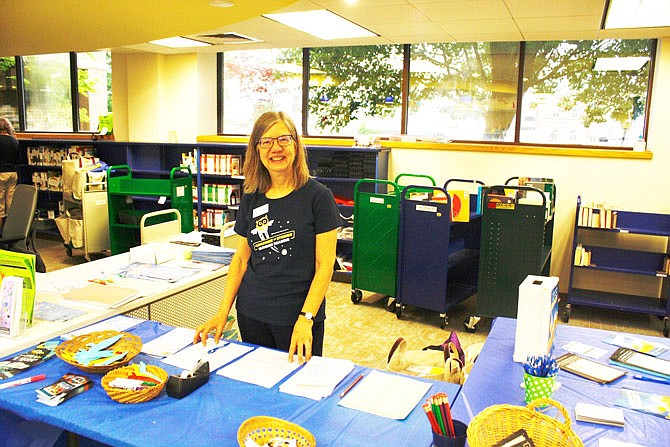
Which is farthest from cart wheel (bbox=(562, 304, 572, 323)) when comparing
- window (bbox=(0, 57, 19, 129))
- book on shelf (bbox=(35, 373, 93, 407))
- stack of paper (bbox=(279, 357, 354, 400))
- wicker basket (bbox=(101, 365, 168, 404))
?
window (bbox=(0, 57, 19, 129))

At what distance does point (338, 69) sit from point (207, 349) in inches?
208

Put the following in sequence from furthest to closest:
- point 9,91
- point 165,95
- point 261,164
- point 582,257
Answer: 1. point 9,91
2. point 165,95
3. point 582,257
4. point 261,164

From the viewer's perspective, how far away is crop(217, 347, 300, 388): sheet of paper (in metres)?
1.93

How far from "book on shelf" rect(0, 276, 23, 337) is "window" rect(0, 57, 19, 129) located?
8481mm

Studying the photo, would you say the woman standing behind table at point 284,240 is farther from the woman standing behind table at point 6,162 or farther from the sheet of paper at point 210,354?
the woman standing behind table at point 6,162

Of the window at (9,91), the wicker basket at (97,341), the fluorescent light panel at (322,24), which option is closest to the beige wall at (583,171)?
the fluorescent light panel at (322,24)

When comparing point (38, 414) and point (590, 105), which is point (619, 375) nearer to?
point (38, 414)

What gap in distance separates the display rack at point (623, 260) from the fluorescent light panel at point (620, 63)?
153cm

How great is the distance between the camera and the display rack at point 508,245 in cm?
454

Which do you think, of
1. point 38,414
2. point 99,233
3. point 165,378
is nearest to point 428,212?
point 165,378

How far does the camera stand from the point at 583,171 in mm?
5668

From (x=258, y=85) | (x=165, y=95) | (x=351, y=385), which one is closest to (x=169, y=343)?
(x=351, y=385)

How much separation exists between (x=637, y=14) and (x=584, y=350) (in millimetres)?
3277

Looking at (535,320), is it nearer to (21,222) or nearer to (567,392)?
(567,392)
